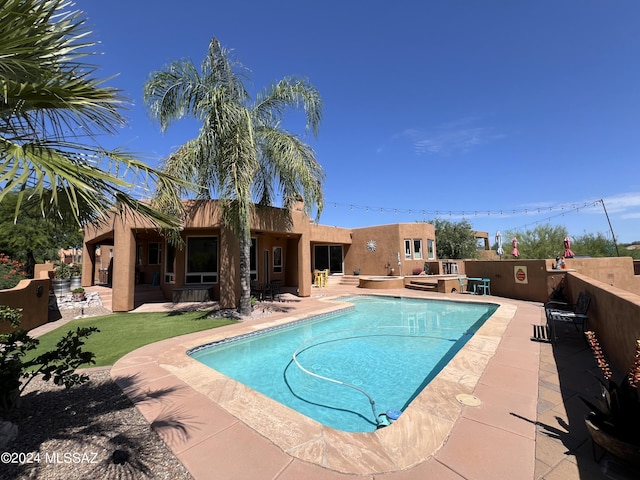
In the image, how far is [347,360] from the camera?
6.70 metres

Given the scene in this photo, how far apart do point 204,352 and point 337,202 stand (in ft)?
68.0

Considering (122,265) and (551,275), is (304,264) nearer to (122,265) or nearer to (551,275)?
(122,265)

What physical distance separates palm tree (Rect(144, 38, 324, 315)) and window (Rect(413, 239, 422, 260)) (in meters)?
14.2

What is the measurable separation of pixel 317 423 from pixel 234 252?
8450 millimetres

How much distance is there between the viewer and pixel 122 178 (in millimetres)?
2766

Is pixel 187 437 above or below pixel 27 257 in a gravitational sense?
below

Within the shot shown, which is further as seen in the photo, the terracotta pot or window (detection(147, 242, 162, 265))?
window (detection(147, 242, 162, 265))

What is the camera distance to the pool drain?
365 cm

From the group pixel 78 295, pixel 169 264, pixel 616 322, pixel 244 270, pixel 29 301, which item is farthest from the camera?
pixel 169 264

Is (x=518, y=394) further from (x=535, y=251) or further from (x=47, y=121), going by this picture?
(x=535, y=251)

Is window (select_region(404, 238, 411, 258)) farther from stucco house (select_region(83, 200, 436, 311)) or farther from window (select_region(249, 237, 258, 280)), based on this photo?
window (select_region(249, 237, 258, 280))

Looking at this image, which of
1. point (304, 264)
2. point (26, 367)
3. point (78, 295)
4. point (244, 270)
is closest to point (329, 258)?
point (304, 264)

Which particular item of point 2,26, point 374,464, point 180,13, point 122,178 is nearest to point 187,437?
point 374,464

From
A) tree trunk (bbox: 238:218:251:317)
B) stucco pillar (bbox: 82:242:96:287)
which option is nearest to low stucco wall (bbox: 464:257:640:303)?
tree trunk (bbox: 238:218:251:317)
